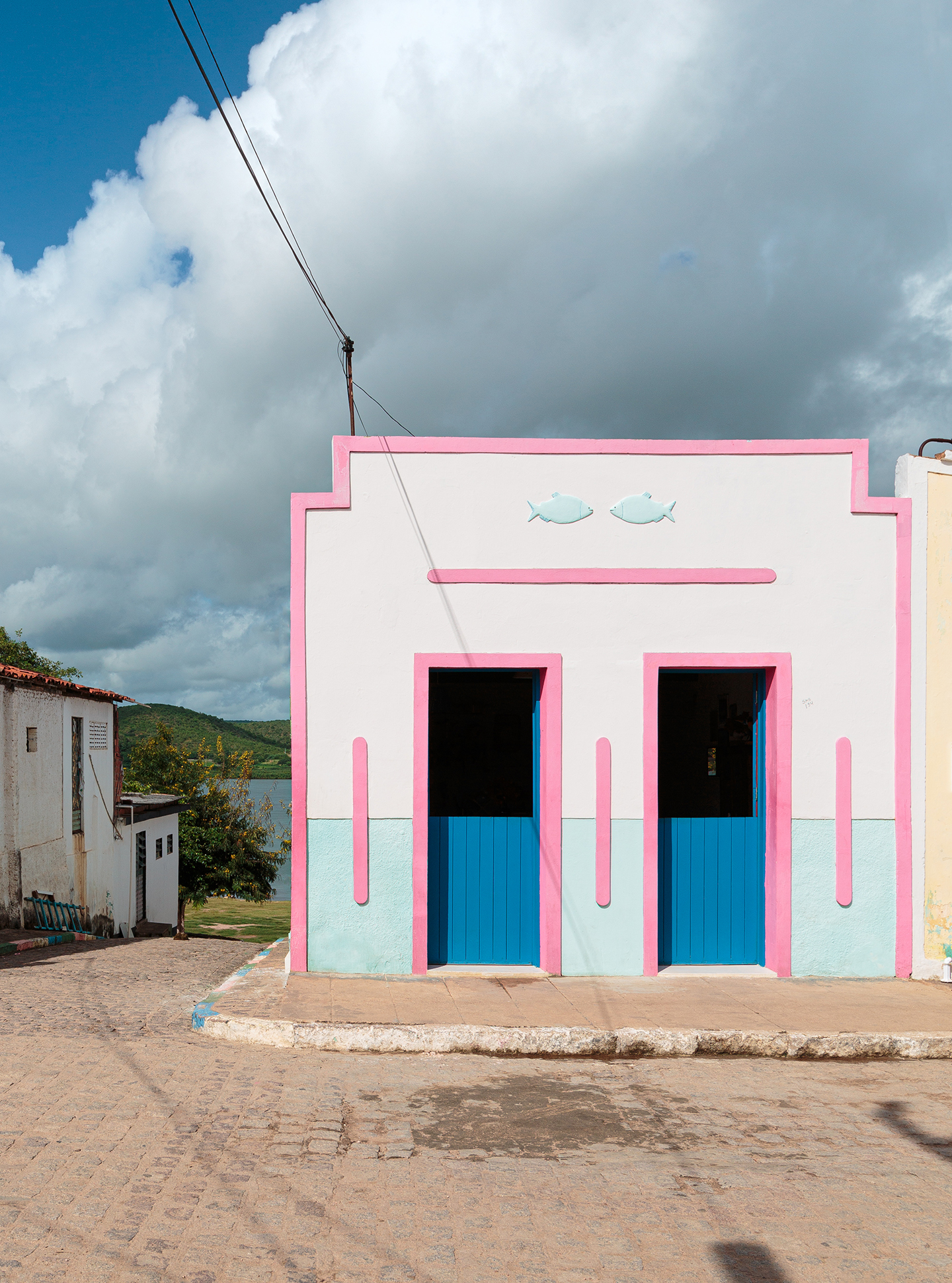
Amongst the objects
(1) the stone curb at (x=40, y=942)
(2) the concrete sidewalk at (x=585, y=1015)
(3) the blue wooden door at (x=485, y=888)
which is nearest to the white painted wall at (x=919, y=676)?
(2) the concrete sidewalk at (x=585, y=1015)

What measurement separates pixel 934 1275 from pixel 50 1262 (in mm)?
3257

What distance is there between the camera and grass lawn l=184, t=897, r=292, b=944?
2650cm

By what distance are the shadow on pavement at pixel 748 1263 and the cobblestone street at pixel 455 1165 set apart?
0.01 meters

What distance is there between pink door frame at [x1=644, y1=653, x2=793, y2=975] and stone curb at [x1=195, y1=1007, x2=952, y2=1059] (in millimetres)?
1508

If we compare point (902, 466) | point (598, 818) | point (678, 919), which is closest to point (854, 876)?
point (678, 919)

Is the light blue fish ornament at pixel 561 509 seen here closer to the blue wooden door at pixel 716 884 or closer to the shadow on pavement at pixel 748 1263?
the blue wooden door at pixel 716 884

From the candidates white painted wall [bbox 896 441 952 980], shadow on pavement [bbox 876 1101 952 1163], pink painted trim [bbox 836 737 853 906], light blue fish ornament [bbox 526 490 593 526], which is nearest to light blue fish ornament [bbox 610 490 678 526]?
light blue fish ornament [bbox 526 490 593 526]

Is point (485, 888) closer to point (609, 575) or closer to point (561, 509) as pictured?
point (609, 575)

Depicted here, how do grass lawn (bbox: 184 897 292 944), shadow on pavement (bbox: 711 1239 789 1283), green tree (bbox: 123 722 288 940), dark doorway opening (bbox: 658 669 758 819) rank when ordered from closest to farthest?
shadow on pavement (bbox: 711 1239 789 1283), dark doorway opening (bbox: 658 669 758 819), grass lawn (bbox: 184 897 292 944), green tree (bbox: 123 722 288 940)

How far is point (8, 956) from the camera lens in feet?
35.6

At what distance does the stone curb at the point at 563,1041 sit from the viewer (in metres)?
6.09

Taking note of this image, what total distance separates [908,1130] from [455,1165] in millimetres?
2479

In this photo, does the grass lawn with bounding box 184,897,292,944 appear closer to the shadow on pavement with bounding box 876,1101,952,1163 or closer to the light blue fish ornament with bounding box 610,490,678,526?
the light blue fish ornament with bounding box 610,490,678,526

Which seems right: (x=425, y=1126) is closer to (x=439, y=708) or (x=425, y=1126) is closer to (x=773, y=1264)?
(x=773, y=1264)
